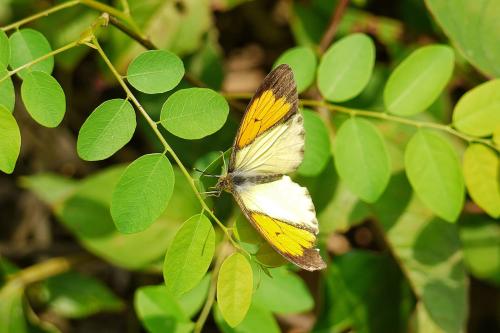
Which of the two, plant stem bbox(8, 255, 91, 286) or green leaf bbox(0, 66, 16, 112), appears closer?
green leaf bbox(0, 66, 16, 112)

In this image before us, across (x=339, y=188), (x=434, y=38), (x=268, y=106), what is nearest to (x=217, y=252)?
(x=339, y=188)

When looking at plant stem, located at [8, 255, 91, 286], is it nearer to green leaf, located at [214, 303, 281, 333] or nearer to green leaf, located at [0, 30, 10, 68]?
green leaf, located at [214, 303, 281, 333]

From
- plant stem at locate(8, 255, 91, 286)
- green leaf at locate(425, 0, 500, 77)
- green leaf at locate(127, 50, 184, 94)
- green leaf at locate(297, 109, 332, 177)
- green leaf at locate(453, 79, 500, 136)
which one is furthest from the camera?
plant stem at locate(8, 255, 91, 286)

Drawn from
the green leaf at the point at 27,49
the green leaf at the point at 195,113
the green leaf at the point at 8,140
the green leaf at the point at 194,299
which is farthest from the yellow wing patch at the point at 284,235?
the green leaf at the point at 27,49

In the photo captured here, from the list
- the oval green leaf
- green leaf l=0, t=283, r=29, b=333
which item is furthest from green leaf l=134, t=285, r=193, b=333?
the oval green leaf

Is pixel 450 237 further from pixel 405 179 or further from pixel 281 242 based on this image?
pixel 281 242

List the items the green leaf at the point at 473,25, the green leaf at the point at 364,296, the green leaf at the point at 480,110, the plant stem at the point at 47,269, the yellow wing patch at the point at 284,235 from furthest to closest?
the plant stem at the point at 47,269 → the green leaf at the point at 364,296 → the green leaf at the point at 473,25 → the green leaf at the point at 480,110 → the yellow wing patch at the point at 284,235

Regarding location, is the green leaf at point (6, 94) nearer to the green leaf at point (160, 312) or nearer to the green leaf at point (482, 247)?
the green leaf at point (160, 312)
